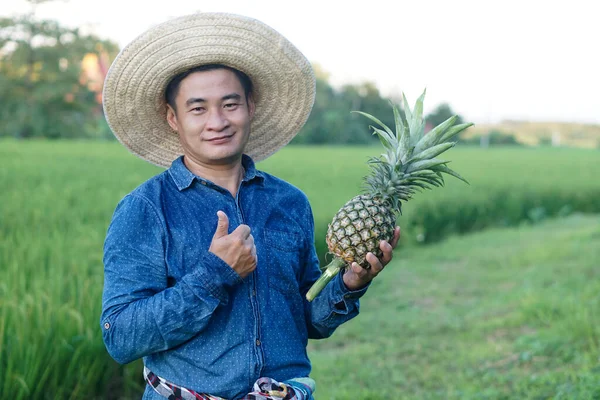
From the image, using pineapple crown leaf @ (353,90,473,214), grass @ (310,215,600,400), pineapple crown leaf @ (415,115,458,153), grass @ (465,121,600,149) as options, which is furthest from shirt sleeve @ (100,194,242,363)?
grass @ (465,121,600,149)

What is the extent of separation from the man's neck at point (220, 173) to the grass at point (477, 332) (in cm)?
246

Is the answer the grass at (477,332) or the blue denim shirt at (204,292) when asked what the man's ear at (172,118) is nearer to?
the blue denim shirt at (204,292)

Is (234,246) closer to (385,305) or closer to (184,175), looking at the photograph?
(184,175)

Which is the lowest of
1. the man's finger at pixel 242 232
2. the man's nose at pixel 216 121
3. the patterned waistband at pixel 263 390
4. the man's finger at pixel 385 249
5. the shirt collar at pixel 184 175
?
the patterned waistband at pixel 263 390

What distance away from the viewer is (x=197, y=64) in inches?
94.2

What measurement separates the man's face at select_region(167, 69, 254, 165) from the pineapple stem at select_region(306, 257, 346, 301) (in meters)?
0.49

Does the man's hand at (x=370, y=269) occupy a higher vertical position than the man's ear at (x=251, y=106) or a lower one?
lower

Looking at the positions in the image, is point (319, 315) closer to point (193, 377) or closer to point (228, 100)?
point (193, 377)

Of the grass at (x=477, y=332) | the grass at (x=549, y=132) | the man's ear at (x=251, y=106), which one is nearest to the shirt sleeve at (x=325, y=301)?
the man's ear at (x=251, y=106)

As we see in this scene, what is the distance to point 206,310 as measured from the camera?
206 cm

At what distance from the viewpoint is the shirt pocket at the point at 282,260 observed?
2.33 metres

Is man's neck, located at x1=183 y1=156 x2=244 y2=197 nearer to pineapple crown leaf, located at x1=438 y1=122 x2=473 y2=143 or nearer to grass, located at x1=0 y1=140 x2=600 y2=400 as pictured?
pineapple crown leaf, located at x1=438 y1=122 x2=473 y2=143

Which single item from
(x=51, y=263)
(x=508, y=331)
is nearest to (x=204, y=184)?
(x=51, y=263)

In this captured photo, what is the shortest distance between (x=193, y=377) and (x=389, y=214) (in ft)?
2.71
